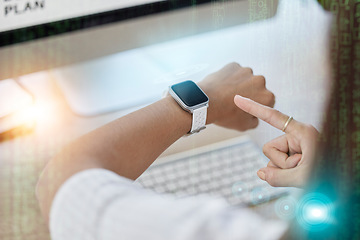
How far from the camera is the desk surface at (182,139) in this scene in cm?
46

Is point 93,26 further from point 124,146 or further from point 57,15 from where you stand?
point 124,146

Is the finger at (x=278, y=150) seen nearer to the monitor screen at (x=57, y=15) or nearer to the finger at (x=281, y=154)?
the finger at (x=281, y=154)

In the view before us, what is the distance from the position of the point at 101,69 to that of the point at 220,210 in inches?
17.0

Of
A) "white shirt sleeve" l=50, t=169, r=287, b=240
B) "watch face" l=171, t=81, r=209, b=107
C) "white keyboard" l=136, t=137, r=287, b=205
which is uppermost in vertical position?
"white shirt sleeve" l=50, t=169, r=287, b=240

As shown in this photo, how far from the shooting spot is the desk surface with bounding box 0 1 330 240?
18.3 inches

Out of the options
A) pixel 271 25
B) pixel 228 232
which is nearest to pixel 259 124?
pixel 271 25

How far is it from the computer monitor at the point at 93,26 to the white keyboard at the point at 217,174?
0.13 m

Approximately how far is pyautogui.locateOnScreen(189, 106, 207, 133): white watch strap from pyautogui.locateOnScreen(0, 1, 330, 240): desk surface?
0.07 ft

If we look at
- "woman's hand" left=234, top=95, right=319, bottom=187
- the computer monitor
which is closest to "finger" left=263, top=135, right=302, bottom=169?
"woman's hand" left=234, top=95, right=319, bottom=187

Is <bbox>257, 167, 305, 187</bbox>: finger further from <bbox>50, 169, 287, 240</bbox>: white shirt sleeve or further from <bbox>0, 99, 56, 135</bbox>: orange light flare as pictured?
<bbox>0, 99, 56, 135</bbox>: orange light flare

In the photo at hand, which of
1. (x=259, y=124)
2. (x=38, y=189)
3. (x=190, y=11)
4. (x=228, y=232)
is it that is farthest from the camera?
(x=190, y=11)

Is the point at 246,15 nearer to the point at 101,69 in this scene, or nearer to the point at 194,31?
the point at 194,31

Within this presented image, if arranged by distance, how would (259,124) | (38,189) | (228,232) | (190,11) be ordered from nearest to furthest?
(228,232) < (38,189) < (259,124) < (190,11)

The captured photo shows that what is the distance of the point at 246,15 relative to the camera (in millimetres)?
652
